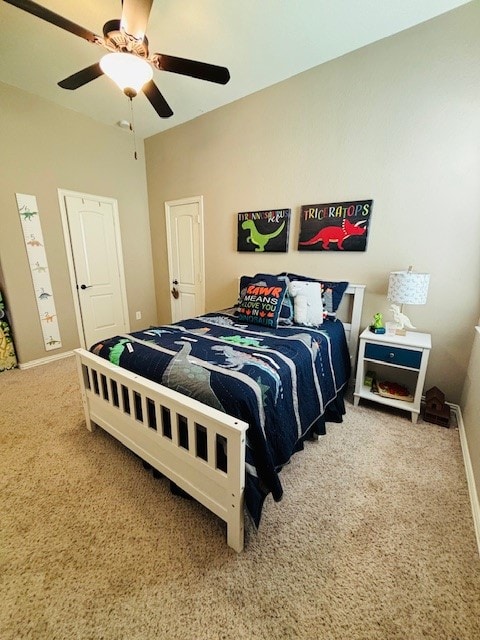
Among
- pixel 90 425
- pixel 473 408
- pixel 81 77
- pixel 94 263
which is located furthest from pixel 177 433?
pixel 94 263

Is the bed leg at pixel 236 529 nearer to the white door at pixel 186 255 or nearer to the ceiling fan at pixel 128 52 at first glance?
the ceiling fan at pixel 128 52

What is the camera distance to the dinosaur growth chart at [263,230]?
2857 millimetres

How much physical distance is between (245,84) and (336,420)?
10.9 ft

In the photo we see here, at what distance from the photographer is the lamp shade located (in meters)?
1.98

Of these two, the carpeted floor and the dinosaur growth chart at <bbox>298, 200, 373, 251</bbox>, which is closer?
the carpeted floor

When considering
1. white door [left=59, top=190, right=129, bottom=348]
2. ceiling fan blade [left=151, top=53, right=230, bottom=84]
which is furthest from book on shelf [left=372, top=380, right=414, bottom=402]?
white door [left=59, top=190, right=129, bottom=348]

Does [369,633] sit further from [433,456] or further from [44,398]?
[44,398]

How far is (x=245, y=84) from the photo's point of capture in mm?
2680

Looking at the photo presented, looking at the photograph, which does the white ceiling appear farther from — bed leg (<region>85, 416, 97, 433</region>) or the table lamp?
bed leg (<region>85, 416, 97, 433</region>)

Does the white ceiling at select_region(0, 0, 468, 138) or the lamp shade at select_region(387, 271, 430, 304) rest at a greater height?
the white ceiling at select_region(0, 0, 468, 138)

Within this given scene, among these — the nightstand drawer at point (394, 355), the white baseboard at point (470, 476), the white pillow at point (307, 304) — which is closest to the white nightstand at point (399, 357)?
the nightstand drawer at point (394, 355)

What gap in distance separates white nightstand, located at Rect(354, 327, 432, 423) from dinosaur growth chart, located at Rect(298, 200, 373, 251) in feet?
2.85

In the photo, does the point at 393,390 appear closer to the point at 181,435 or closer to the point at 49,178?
the point at 181,435

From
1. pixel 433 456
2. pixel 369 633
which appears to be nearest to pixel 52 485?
pixel 369 633
